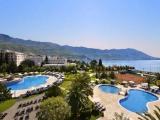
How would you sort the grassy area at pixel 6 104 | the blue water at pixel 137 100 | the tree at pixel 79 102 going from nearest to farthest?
the tree at pixel 79 102 → the grassy area at pixel 6 104 → the blue water at pixel 137 100

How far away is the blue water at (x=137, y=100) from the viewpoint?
32656 mm

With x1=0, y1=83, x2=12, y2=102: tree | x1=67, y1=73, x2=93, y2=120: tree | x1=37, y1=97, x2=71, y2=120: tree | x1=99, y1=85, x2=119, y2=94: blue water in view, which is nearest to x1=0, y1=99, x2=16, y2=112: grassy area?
x1=0, y1=83, x2=12, y2=102: tree

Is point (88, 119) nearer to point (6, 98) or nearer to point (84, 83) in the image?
point (84, 83)

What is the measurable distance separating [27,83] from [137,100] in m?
28.9

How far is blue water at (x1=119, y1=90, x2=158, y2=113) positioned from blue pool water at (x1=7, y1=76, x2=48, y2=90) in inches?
856

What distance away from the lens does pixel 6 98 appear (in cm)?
3591

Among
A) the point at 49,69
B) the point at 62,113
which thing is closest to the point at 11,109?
the point at 62,113

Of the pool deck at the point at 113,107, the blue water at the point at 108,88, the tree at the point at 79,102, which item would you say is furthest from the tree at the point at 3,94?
the blue water at the point at 108,88

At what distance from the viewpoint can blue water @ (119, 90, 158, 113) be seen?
32656 mm

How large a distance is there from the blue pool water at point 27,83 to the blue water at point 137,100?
2175 centimetres

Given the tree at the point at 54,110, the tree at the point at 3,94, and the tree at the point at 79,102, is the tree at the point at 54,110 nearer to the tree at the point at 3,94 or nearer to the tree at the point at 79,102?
the tree at the point at 79,102

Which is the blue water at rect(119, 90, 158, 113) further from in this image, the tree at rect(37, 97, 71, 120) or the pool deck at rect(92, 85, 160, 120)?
the tree at rect(37, 97, 71, 120)

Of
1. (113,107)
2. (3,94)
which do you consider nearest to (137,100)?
(113,107)

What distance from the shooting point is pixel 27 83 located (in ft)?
195
